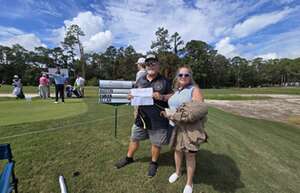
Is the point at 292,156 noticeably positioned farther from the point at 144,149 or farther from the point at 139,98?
the point at 139,98

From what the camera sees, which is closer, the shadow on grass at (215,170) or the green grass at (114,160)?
the green grass at (114,160)

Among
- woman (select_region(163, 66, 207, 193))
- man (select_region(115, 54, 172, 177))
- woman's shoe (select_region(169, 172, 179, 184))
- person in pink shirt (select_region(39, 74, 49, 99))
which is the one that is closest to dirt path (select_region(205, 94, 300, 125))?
woman's shoe (select_region(169, 172, 179, 184))

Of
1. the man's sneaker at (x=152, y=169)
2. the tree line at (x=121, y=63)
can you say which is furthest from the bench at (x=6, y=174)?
the tree line at (x=121, y=63)

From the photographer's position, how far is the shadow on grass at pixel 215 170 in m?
4.27

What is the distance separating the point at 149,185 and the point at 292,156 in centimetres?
509

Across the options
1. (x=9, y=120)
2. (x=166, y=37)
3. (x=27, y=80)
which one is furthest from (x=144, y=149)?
(x=166, y=37)

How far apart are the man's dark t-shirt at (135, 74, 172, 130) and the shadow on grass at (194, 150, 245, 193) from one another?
1.30m

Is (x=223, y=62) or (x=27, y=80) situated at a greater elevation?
(x=223, y=62)

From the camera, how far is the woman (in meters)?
3.35

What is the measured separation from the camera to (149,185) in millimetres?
4016

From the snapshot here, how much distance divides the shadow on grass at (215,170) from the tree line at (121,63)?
62148 millimetres

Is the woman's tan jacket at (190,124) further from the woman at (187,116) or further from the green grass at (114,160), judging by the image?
the green grass at (114,160)

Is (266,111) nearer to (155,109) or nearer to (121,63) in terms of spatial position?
(155,109)

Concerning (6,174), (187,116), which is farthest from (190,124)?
(6,174)
